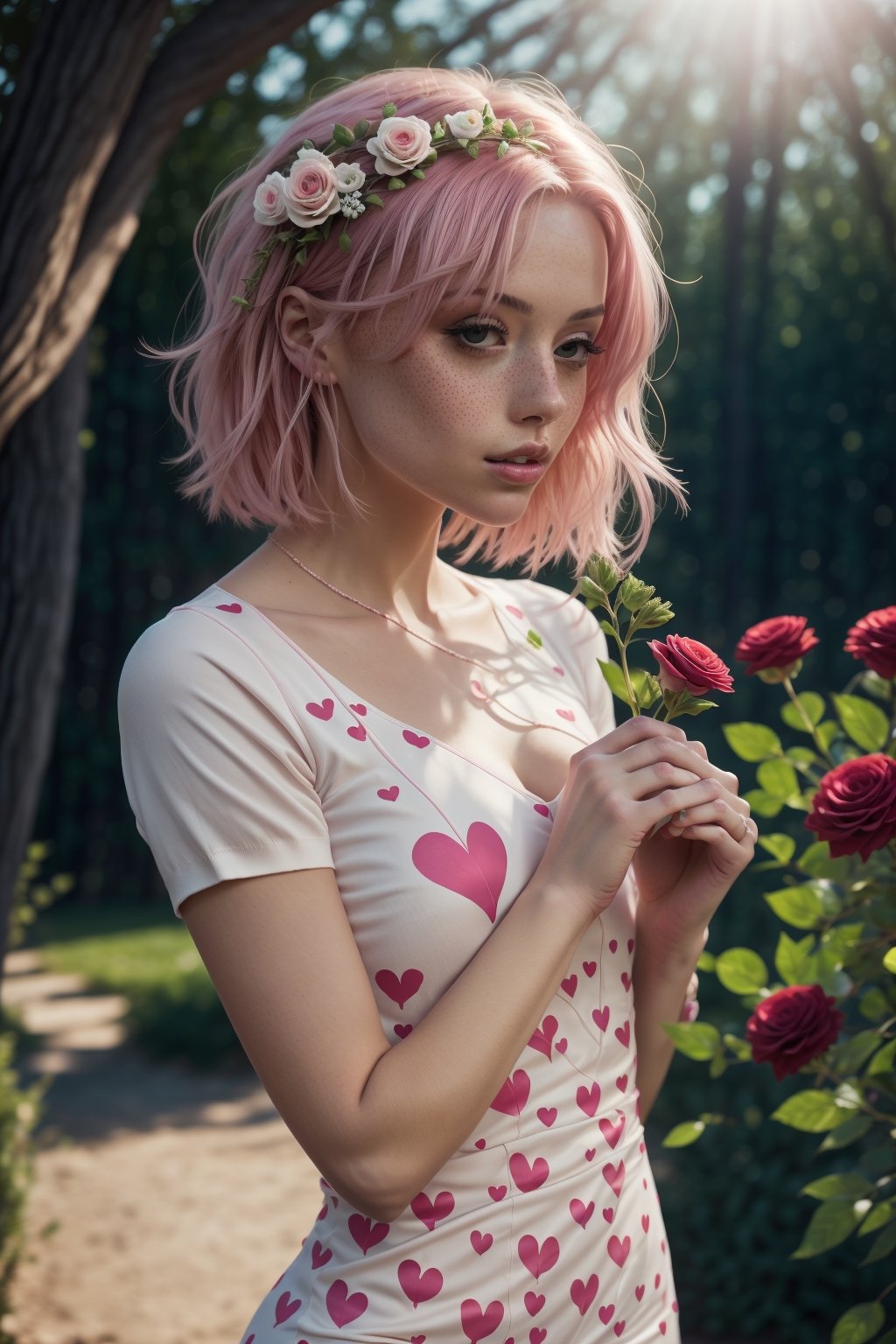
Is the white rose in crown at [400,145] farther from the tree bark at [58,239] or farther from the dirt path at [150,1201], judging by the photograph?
the dirt path at [150,1201]

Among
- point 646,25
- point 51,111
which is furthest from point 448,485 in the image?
point 646,25

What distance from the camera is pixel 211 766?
4.09 feet

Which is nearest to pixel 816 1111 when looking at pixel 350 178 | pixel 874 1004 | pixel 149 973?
pixel 874 1004

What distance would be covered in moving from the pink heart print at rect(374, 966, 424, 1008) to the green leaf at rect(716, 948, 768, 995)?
0.53 m

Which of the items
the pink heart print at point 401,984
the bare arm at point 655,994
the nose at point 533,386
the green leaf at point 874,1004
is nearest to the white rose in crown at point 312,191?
the nose at point 533,386

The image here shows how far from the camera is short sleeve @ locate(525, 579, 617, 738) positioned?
1.83 m

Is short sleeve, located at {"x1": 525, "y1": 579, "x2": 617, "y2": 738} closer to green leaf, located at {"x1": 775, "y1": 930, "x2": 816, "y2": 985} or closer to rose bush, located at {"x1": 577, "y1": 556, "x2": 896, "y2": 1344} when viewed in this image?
rose bush, located at {"x1": 577, "y1": 556, "x2": 896, "y2": 1344}

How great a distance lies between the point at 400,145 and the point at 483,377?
0.26 m

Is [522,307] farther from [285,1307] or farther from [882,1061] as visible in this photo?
[285,1307]

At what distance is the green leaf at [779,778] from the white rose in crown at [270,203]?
917 millimetres

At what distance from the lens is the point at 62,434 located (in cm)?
273

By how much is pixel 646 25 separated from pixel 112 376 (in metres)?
4.97

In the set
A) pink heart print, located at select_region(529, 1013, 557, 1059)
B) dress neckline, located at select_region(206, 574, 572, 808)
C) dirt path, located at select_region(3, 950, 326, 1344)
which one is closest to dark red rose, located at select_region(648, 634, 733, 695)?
dress neckline, located at select_region(206, 574, 572, 808)

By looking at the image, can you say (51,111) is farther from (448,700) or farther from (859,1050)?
(859,1050)
